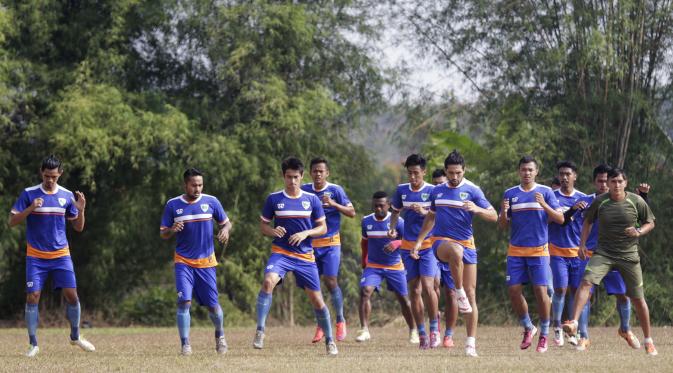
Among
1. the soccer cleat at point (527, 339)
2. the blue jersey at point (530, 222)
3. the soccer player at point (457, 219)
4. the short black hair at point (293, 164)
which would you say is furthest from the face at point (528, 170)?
the short black hair at point (293, 164)

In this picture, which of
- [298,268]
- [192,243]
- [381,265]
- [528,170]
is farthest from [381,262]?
[192,243]

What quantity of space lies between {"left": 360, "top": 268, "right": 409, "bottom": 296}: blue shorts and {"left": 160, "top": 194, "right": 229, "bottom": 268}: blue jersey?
4.19 meters

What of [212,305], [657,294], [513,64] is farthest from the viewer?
[513,64]

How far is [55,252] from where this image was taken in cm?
1337

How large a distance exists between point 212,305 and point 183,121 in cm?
1191

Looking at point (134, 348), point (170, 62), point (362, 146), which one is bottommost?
point (134, 348)

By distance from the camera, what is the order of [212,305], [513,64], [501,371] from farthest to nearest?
1. [513,64]
2. [212,305]
3. [501,371]

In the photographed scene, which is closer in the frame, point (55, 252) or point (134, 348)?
point (55, 252)

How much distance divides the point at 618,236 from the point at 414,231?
3497 mm

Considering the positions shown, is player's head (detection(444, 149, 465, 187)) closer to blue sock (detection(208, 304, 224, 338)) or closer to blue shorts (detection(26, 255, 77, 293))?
blue sock (detection(208, 304, 224, 338))

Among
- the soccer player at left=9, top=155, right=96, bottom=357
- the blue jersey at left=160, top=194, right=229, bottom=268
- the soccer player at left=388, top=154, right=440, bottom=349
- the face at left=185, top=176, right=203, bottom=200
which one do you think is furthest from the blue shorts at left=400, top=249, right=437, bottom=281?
the soccer player at left=9, top=155, right=96, bottom=357

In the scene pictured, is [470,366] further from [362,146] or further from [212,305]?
[362,146]

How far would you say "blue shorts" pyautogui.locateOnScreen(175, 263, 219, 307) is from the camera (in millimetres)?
12969

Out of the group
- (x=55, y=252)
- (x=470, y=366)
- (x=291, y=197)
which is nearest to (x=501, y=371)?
(x=470, y=366)
